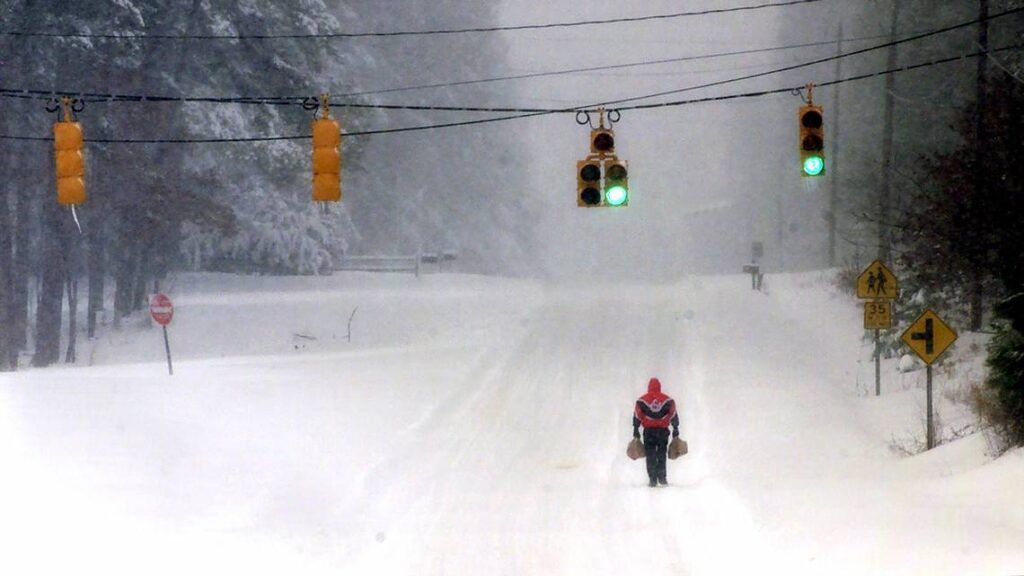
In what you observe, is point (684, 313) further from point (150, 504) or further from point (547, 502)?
point (150, 504)

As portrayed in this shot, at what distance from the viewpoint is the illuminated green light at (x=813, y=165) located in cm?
1794

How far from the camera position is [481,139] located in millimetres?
75062

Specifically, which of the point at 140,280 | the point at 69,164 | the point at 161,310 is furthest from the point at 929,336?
the point at 140,280

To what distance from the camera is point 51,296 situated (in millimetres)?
35156

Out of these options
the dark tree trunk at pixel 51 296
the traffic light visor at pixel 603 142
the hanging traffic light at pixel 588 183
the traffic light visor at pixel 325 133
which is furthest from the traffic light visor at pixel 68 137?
the dark tree trunk at pixel 51 296

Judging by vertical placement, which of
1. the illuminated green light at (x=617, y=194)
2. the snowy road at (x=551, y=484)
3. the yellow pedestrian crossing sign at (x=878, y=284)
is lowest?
the snowy road at (x=551, y=484)

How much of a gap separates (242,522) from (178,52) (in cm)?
2559

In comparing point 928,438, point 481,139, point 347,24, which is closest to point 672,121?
point 481,139

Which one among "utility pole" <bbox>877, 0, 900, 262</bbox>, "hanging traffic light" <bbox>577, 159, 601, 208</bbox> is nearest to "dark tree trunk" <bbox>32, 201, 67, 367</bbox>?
"hanging traffic light" <bbox>577, 159, 601, 208</bbox>

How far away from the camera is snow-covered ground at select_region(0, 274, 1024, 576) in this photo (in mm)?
12820

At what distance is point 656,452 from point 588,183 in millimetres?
4005

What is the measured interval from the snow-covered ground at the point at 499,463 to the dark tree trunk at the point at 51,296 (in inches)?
147

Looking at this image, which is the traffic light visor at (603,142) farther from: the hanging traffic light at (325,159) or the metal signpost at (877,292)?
the metal signpost at (877,292)

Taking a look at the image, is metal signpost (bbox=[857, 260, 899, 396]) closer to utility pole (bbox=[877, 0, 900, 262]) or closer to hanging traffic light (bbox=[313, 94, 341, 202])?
utility pole (bbox=[877, 0, 900, 262])
